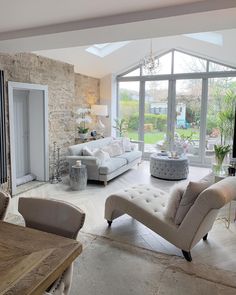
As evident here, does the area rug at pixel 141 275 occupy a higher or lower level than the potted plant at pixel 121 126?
lower

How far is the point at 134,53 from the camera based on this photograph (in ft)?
23.0

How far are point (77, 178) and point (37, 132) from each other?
4.55 ft

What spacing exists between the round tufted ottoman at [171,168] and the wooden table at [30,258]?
446cm

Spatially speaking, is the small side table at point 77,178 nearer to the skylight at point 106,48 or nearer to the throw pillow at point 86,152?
the throw pillow at point 86,152

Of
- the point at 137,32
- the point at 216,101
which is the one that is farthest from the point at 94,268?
the point at 216,101

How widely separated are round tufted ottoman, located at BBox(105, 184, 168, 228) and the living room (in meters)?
0.07

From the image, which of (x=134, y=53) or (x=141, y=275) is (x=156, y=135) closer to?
(x=134, y=53)

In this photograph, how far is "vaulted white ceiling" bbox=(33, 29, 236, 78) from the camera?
564 centimetres

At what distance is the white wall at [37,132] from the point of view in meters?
5.42

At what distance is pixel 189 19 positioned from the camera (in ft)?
8.78

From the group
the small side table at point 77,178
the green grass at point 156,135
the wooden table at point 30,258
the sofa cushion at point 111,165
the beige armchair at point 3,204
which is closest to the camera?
the wooden table at point 30,258

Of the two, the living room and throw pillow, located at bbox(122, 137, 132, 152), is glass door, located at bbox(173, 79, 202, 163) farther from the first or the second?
throw pillow, located at bbox(122, 137, 132, 152)

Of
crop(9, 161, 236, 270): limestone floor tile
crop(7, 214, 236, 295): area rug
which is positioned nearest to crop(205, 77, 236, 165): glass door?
crop(9, 161, 236, 270): limestone floor tile

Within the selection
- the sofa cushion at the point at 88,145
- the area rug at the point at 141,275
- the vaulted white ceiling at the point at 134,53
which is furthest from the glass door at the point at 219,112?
the area rug at the point at 141,275
